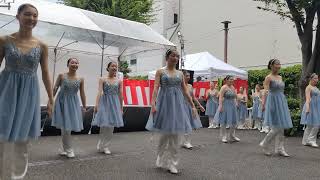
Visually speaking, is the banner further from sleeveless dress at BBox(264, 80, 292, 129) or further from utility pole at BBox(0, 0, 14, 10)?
sleeveless dress at BBox(264, 80, 292, 129)

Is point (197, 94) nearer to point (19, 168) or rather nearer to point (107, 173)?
point (107, 173)

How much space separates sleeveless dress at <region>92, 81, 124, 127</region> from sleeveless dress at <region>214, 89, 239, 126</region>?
11.3 ft

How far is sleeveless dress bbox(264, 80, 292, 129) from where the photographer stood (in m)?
8.60

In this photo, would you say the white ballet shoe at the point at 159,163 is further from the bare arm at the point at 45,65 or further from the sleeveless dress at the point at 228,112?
the sleeveless dress at the point at 228,112

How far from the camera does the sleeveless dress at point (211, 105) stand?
1741 cm

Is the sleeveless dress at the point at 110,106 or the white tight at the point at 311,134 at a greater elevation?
the sleeveless dress at the point at 110,106

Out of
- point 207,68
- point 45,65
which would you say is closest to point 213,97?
point 207,68

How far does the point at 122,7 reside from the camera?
26594 millimetres

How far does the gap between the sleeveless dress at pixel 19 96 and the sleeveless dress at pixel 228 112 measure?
733cm

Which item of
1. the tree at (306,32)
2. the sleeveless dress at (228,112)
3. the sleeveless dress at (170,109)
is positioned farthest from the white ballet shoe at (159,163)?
the tree at (306,32)

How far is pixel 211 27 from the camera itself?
3622cm

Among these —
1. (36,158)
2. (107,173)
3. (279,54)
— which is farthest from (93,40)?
(279,54)

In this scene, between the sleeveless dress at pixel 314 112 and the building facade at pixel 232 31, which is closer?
the sleeveless dress at pixel 314 112

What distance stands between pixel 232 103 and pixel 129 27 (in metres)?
5.47
